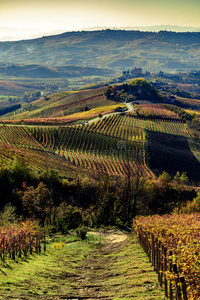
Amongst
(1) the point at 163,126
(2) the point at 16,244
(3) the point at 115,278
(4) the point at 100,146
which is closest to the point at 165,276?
(3) the point at 115,278

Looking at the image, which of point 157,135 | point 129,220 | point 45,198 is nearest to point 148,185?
point 129,220

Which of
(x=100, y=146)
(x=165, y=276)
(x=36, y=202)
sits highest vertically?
(x=165, y=276)

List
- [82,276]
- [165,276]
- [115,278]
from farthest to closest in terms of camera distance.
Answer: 1. [82,276]
2. [115,278]
3. [165,276]

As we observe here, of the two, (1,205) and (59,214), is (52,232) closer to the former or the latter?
(59,214)

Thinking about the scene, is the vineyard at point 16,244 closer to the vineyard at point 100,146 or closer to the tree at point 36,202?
the tree at point 36,202

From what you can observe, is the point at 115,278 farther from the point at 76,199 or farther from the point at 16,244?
the point at 76,199

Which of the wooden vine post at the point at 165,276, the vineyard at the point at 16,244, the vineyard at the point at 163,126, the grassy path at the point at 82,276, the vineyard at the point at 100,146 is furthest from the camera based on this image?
the vineyard at the point at 163,126

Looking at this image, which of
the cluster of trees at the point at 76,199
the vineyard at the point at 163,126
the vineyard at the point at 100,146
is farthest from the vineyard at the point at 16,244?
the vineyard at the point at 163,126
